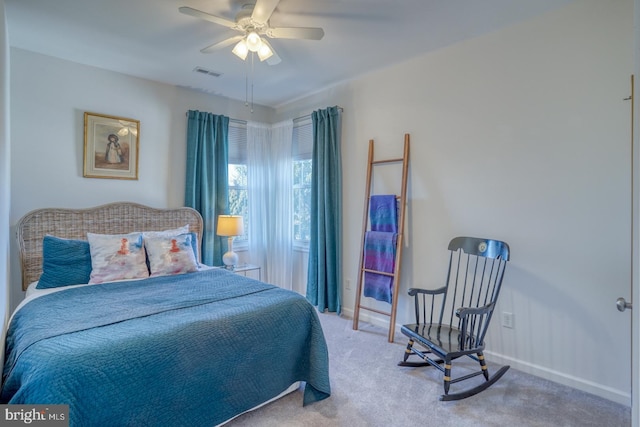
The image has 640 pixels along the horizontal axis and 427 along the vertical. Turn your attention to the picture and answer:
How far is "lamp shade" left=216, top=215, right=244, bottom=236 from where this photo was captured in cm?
364

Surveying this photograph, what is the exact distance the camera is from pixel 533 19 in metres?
2.38

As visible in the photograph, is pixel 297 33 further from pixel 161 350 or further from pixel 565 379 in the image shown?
pixel 565 379

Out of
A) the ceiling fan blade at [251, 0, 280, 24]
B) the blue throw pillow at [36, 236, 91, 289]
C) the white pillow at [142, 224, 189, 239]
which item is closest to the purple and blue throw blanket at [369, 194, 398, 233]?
the ceiling fan blade at [251, 0, 280, 24]

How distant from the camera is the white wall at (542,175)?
208cm

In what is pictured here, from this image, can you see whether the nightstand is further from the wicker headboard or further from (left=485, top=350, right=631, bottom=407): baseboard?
(left=485, top=350, right=631, bottom=407): baseboard

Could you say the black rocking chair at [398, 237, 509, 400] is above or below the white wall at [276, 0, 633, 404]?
below

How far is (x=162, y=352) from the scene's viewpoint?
160 cm

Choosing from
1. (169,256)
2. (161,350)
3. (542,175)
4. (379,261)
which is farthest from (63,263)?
(542,175)

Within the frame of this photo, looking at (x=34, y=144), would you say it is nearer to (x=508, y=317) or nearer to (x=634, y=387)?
(x=634, y=387)

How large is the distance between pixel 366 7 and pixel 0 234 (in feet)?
9.10

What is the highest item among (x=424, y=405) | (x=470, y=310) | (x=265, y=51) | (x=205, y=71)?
(x=205, y=71)

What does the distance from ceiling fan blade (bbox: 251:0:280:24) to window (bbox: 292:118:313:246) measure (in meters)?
1.96

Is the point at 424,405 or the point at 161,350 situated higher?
the point at 161,350

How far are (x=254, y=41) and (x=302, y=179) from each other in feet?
6.95
